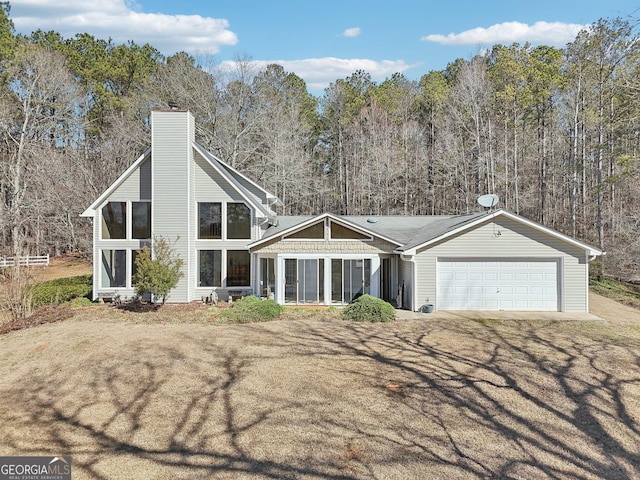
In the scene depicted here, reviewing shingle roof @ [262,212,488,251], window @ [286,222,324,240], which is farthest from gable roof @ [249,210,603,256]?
window @ [286,222,324,240]

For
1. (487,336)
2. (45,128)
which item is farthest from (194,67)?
(487,336)

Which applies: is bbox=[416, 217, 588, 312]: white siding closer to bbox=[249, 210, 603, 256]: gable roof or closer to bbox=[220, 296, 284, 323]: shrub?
bbox=[249, 210, 603, 256]: gable roof

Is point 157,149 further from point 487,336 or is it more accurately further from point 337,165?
point 337,165

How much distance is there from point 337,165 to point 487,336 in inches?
1155

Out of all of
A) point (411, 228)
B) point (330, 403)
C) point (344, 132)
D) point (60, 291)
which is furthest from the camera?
point (344, 132)

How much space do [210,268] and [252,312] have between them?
5120mm

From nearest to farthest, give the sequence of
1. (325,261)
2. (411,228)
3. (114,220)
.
Result: (325,261), (114,220), (411,228)

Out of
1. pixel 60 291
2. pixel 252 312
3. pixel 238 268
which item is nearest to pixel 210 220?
pixel 238 268

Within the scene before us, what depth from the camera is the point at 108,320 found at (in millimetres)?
14086

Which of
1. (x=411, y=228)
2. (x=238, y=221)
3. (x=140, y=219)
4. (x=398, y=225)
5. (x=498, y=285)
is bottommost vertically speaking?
(x=498, y=285)

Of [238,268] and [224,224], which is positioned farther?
[224,224]

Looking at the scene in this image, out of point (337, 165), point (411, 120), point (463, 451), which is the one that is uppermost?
point (411, 120)

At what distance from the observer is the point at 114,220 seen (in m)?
18.0

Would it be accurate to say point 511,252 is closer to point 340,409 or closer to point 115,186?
point 340,409
